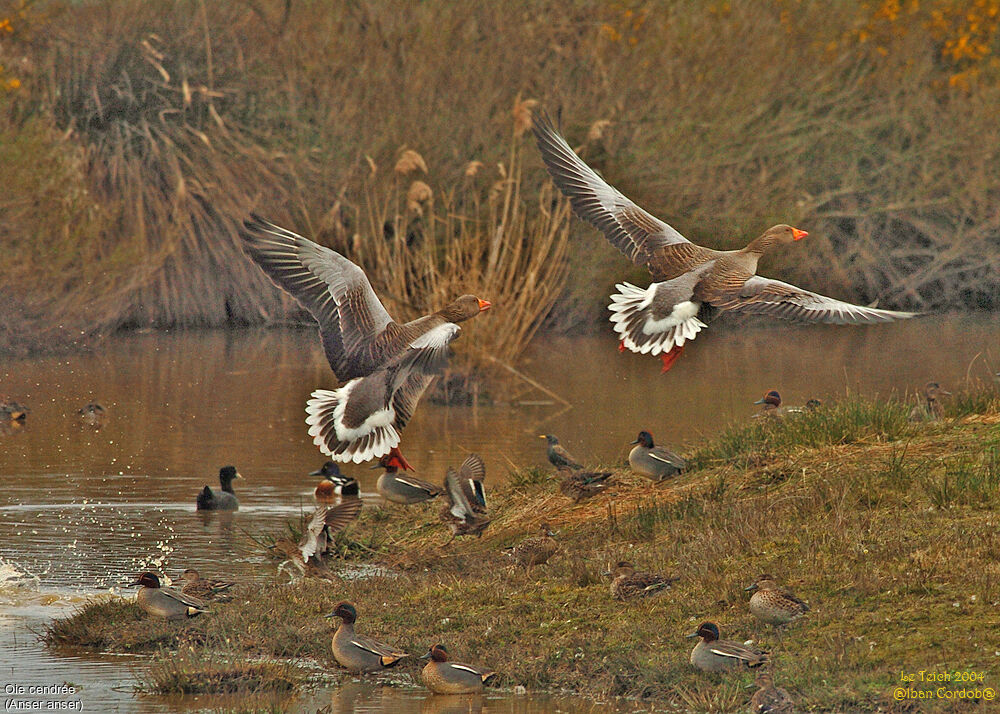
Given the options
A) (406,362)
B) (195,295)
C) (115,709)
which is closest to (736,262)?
(406,362)

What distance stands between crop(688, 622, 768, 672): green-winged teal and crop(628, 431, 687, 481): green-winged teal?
4.35 metres

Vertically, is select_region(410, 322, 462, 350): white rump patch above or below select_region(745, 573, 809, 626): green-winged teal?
above

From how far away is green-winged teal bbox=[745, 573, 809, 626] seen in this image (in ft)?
29.0

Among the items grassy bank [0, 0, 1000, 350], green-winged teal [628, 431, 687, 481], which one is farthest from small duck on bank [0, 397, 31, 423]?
green-winged teal [628, 431, 687, 481]

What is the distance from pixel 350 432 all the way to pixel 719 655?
7.43 feet

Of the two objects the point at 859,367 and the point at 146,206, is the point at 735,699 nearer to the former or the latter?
the point at 859,367

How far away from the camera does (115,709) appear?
8.37 meters

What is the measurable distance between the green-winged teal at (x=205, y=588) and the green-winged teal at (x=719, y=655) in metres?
3.72

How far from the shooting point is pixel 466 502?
12266 mm

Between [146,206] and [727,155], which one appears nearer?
[727,155]

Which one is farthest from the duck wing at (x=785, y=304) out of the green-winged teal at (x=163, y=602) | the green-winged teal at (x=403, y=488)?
the green-winged teal at (x=403, y=488)

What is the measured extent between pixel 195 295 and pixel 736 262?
25135 mm

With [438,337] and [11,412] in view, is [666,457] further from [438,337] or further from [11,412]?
[11,412]

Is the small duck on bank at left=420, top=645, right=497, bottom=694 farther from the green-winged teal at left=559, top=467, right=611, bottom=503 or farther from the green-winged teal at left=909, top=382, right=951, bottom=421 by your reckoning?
the green-winged teal at left=909, top=382, right=951, bottom=421
